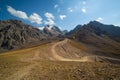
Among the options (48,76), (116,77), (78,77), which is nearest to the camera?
(116,77)

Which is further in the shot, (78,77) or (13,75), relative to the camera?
(13,75)

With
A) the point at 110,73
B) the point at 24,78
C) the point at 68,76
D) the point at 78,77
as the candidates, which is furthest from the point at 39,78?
the point at 110,73

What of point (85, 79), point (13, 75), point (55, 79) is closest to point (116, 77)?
point (85, 79)

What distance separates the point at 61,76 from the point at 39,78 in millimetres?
2875

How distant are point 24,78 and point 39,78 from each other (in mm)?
1968

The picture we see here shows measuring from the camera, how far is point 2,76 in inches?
664

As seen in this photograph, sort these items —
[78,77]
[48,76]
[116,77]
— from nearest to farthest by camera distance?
[116,77]
[78,77]
[48,76]

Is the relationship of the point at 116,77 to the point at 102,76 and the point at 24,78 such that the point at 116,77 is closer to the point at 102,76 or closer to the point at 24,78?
the point at 102,76

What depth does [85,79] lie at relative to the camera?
14.6 metres

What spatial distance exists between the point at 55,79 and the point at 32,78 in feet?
9.96

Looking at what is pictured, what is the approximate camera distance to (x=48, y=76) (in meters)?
16.5

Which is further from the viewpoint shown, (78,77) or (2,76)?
(2,76)

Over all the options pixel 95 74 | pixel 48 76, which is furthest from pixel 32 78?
pixel 95 74

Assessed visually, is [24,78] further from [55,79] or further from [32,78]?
[55,79]
